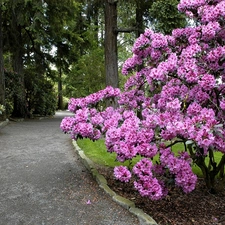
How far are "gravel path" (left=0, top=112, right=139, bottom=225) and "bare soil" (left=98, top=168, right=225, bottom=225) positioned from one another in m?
0.39

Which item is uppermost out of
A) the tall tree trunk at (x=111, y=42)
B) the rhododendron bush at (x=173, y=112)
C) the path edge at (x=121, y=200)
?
the tall tree trunk at (x=111, y=42)

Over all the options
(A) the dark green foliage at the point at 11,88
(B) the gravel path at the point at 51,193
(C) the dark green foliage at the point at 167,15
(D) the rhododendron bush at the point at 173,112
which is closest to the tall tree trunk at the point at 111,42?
(C) the dark green foliage at the point at 167,15

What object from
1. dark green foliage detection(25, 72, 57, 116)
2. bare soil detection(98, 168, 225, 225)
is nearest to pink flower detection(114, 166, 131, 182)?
bare soil detection(98, 168, 225, 225)

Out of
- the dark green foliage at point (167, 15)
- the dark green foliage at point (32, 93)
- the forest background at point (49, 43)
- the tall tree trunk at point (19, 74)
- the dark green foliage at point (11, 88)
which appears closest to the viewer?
the dark green foliage at point (167, 15)

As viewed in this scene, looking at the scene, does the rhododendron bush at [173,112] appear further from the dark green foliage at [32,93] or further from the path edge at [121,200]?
the dark green foliage at [32,93]

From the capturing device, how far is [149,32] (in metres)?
3.93

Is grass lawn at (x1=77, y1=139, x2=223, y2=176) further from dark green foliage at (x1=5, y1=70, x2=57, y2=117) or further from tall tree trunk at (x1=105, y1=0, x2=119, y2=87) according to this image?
dark green foliage at (x1=5, y1=70, x2=57, y2=117)

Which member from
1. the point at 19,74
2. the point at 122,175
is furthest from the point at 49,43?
the point at 122,175

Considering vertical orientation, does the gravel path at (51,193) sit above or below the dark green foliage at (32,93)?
below

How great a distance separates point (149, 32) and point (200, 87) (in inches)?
44.2

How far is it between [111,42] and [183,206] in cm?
646

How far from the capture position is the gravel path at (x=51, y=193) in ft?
10.6

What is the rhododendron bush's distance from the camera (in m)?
3.01

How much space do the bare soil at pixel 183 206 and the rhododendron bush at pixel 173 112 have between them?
341 millimetres
